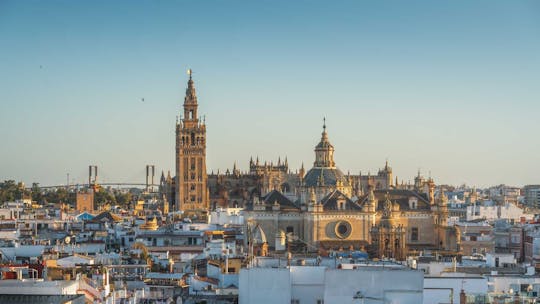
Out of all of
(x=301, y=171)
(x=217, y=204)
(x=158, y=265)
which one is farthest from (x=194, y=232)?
(x=217, y=204)

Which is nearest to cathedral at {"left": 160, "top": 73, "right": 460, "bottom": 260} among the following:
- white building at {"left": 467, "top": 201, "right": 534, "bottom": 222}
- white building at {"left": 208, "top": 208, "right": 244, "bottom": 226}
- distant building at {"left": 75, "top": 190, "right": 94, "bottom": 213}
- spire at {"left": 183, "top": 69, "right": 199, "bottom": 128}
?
white building at {"left": 208, "top": 208, "right": 244, "bottom": 226}

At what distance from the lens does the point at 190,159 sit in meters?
104

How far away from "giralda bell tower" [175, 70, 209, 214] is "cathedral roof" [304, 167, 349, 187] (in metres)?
34.0

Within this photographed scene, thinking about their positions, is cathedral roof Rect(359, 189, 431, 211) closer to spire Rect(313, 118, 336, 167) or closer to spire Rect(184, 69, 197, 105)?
spire Rect(313, 118, 336, 167)

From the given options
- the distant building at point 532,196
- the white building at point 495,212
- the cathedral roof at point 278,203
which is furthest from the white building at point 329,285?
the distant building at point 532,196

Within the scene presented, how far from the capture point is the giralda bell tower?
103m

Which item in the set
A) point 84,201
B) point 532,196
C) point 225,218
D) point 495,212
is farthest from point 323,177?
point 532,196

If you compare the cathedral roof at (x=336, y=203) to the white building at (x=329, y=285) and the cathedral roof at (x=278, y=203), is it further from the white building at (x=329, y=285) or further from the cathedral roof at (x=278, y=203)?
the white building at (x=329, y=285)

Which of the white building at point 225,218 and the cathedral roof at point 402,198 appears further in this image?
the white building at point 225,218

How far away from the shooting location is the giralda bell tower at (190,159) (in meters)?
103

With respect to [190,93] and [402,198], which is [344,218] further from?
[190,93]

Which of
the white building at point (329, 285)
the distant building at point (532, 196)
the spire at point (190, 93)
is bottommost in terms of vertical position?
the white building at point (329, 285)

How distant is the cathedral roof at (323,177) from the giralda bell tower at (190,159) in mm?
33995

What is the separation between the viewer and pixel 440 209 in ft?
Result: 219
